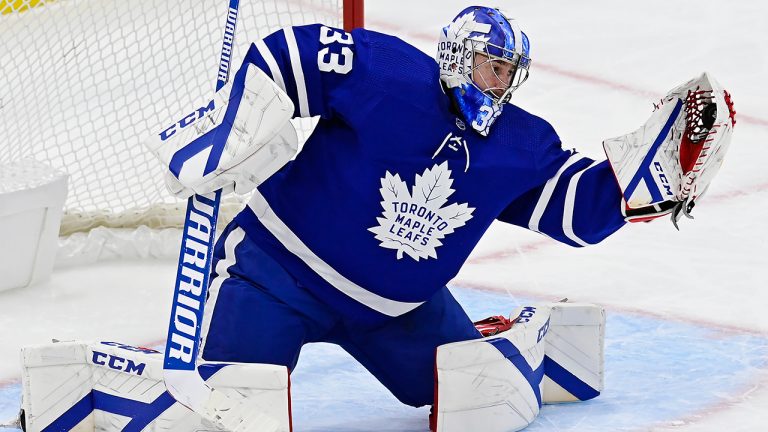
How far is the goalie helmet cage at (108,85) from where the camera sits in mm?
4266

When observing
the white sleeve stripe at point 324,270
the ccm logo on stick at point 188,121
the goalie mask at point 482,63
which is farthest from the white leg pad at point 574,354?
the ccm logo on stick at point 188,121

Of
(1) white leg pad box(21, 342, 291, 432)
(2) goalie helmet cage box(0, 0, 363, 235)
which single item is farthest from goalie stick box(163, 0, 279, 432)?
(2) goalie helmet cage box(0, 0, 363, 235)

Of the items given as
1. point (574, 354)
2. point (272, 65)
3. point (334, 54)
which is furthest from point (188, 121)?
point (574, 354)

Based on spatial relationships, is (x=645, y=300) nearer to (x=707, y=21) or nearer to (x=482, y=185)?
(x=482, y=185)

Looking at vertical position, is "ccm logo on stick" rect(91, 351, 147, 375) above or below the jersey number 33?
below

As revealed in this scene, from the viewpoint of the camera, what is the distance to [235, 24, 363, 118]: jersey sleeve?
9.32 ft

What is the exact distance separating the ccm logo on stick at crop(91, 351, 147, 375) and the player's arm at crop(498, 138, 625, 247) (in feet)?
2.62

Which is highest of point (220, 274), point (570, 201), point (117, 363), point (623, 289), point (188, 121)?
point (188, 121)

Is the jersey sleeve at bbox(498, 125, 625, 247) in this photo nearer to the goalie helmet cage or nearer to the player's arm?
the player's arm

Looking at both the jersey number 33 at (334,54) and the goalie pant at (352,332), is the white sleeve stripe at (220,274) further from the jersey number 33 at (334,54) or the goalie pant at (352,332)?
the jersey number 33 at (334,54)

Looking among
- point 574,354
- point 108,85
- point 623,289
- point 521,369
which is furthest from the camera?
point 108,85

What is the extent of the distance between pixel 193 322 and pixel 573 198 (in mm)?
785

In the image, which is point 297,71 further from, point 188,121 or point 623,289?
point 623,289

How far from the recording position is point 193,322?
108 inches
